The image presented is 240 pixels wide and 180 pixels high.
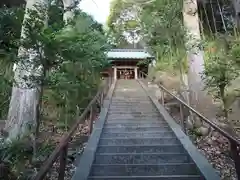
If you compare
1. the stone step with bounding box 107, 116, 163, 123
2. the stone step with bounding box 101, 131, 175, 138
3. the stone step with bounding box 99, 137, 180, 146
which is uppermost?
the stone step with bounding box 107, 116, 163, 123

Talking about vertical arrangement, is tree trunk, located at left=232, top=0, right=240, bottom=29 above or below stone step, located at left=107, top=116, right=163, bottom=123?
above

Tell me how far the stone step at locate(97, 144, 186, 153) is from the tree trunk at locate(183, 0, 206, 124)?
165 inches

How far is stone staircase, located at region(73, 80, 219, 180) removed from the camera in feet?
12.2

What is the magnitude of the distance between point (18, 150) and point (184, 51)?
240 inches

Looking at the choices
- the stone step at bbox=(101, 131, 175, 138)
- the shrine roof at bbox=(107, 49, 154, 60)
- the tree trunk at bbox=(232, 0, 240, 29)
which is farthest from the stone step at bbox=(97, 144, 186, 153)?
the shrine roof at bbox=(107, 49, 154, 60)

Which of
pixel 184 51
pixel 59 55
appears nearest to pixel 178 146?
pixel 59 55

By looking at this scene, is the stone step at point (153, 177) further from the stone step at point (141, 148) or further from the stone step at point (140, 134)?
the stone step at point (140, 134)

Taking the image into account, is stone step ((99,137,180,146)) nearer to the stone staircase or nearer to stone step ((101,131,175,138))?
the stone staircase

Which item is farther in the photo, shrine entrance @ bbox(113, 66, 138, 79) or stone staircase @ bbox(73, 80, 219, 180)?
shrine entrance @ bbox(113, 66, 138, 79)

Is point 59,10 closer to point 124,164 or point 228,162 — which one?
point 124,164

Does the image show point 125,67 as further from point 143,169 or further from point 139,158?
point 143,169

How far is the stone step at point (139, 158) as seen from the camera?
415cm

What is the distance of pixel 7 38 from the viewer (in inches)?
131

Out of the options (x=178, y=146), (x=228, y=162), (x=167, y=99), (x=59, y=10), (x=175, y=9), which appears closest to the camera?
(x=59, y=10)
